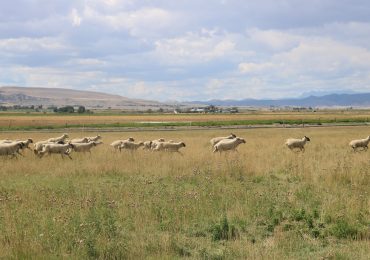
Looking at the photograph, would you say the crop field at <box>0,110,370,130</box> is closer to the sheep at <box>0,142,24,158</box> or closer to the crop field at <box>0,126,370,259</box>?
the sheep at <box>0,142,24,158</box>

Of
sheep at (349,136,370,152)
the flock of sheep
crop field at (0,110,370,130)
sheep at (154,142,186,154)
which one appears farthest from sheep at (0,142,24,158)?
crop field at (0,110,370,130)

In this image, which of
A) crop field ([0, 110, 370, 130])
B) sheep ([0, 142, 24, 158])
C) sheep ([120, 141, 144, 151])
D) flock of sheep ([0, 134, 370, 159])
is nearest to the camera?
sheep ([0, 142, 24, 158])


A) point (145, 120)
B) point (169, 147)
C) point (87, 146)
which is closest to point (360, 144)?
point (169, 147)

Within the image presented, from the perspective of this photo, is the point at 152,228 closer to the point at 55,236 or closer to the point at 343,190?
the point at 55,236

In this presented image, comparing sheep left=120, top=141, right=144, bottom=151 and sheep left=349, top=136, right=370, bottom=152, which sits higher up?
sheep left=349, top=136, right=370, bottom=152

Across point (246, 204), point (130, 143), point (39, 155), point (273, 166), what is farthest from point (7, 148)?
point (246, 204)

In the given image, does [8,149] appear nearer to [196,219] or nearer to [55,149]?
[55,149]

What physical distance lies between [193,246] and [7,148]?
18.8 metres

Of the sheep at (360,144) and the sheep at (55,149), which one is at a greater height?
the sheep at (360,144)

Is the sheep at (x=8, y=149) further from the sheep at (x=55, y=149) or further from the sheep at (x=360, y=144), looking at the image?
the sheep at (x=360, y=144)

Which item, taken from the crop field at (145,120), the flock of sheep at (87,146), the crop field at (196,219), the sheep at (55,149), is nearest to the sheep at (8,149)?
the flock of sheep at (87,146)

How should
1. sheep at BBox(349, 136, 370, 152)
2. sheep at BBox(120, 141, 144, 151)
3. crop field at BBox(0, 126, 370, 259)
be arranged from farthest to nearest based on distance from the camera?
sheep at BBox(120, 141, 144, 151)
sheep at BBox(349, 136, 370, 152)
crop field at BBox(0, 126, 370, 259)

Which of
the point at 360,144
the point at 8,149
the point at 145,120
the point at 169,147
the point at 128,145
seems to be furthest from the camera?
the point at 145,120

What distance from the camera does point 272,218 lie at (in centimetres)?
1052
